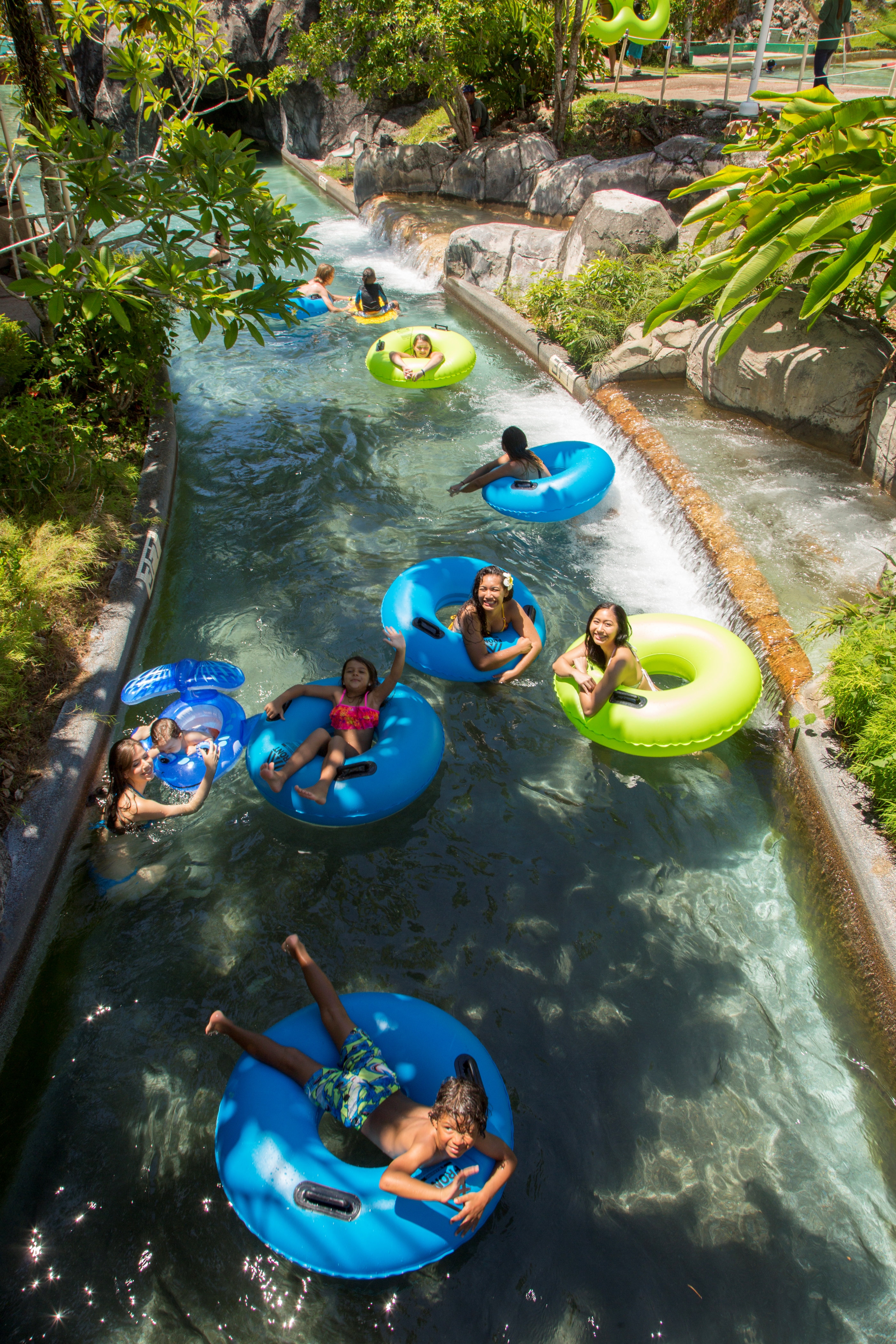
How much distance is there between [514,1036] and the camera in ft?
12.2

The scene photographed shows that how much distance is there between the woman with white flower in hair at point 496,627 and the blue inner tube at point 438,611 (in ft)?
0.10

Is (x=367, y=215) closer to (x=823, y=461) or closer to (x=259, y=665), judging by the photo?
(x=823, y=461)

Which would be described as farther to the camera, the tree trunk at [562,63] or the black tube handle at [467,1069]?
the tree trunk at [562,63]

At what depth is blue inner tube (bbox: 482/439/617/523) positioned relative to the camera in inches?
282

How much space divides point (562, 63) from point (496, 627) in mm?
15989

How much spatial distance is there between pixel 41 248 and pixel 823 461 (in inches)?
363

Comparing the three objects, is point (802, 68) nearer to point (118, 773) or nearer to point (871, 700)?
point (871, 700)

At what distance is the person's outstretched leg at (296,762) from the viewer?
442 centimetres

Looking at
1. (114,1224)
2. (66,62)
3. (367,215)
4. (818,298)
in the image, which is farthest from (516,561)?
(367,215)

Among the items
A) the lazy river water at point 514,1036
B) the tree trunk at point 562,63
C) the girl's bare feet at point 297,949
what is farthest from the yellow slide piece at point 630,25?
the girl's bare feet at point 297,949

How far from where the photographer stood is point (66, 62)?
11.0m

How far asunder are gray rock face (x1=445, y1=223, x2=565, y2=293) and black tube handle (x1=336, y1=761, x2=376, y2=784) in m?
10.4

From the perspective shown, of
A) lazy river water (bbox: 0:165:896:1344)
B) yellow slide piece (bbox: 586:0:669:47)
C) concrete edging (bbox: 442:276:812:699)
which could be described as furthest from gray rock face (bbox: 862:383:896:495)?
yellow slide piece (bbox: 586:0:669:47)

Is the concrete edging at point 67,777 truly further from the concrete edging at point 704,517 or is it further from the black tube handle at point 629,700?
the concrete edging at point 704,517
